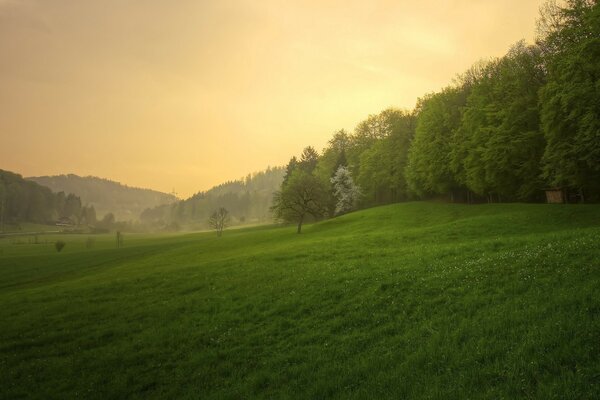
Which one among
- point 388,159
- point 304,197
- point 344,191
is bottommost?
point 304,197

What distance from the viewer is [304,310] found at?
1898cm

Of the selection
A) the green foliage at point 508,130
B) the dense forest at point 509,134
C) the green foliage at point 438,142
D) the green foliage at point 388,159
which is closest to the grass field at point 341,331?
the dense forest at point 509,134

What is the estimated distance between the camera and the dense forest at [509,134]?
42731 mm

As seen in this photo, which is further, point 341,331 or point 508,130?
point 508,130

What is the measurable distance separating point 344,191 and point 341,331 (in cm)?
8040

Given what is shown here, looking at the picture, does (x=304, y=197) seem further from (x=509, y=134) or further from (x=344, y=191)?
(x=509, y=134)

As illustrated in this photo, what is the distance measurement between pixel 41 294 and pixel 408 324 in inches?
1275

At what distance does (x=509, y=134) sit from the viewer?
56469 mm

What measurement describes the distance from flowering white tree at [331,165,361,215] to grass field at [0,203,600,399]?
212 ft

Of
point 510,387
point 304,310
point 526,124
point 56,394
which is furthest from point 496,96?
point 56,394

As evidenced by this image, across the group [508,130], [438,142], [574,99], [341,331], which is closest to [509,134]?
[508,130]

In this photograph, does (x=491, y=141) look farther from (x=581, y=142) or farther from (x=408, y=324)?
(x=408, y=324)

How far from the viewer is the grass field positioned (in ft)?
34.3

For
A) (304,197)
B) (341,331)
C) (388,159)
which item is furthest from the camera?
(388,159)
